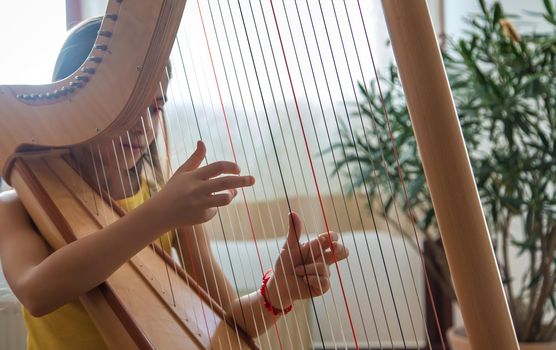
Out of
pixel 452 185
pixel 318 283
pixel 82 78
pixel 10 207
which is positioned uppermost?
pixel 82 78

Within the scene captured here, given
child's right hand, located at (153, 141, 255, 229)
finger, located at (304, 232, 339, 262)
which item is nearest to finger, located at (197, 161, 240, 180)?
child's right hand, located at (153, 141, 255, 229)

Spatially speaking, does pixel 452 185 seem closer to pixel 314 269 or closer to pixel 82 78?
pixel 314 269

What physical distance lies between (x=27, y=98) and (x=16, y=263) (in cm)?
26

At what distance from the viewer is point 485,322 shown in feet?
1.69

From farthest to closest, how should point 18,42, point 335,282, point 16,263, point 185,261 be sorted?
1. point 335,282
2. point 18,42
3. point 185,261
4. point 16,263

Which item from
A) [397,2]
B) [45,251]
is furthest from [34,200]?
[397,2]

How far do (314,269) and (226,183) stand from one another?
265 millimetres

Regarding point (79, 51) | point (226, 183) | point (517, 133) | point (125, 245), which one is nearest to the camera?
point (226, 183)

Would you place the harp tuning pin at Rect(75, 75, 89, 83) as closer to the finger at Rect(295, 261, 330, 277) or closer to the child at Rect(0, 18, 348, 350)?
the child at Rect(0, 18, 348, 350)

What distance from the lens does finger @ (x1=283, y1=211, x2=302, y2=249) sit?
2.97 ft

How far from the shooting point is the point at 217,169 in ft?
2.47

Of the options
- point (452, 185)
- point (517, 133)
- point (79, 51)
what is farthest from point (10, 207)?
point (517, 133)

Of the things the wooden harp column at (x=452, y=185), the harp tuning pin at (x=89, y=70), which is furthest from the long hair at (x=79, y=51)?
the wooden harp column at (x=452, y=185)

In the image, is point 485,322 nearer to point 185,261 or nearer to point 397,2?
point 397,2
